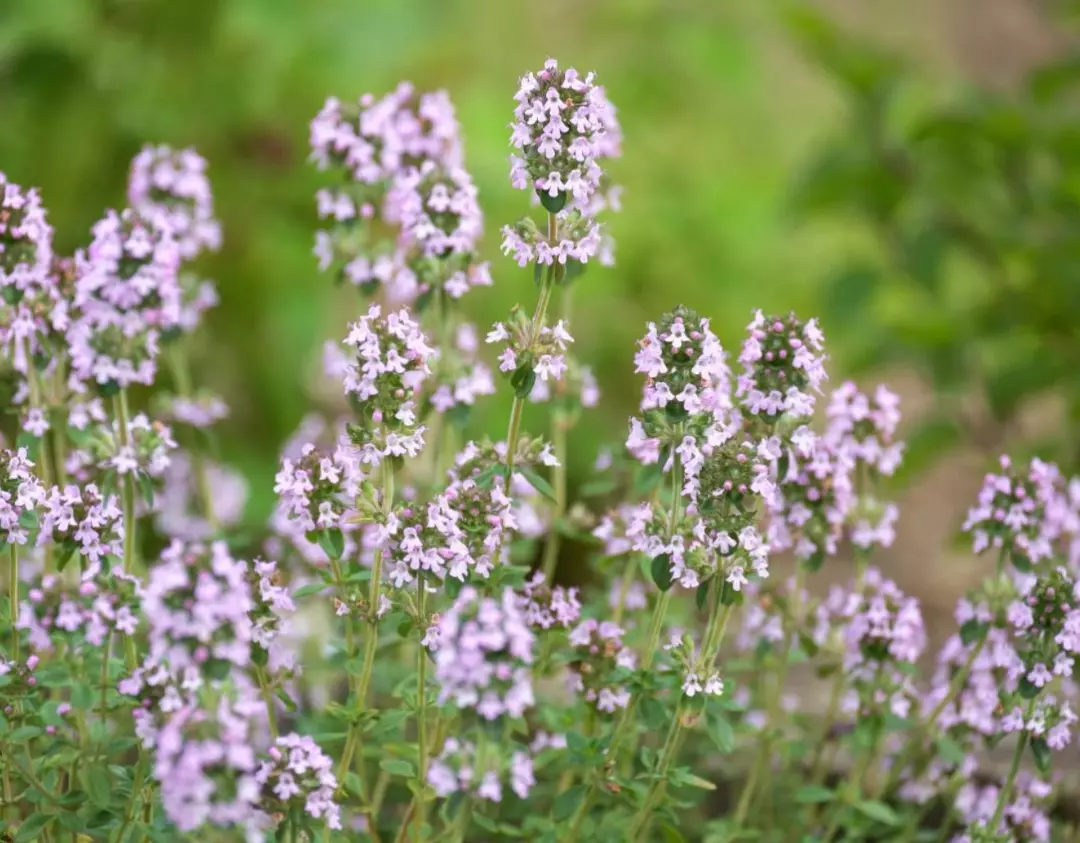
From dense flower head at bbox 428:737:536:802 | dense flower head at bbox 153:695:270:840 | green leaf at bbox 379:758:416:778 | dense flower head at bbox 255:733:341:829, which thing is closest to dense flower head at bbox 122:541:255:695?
dense flower head at bbox 153:695:270:840

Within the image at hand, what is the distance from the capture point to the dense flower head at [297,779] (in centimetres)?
190

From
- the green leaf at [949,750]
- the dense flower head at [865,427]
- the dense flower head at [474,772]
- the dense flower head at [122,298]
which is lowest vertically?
the dense flower head at [474,772]

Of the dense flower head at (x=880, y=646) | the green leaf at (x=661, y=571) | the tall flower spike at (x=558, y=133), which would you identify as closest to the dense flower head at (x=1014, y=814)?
the dense flower head at (x=880, y=646)

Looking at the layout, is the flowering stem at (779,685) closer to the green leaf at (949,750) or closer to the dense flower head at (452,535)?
the green leaf at (949,750)

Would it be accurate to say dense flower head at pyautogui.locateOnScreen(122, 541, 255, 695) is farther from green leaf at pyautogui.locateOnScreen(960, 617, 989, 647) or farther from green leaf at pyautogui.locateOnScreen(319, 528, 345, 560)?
green leaf at pyautogui.locateOnScreen(960, 617, 989, 647)

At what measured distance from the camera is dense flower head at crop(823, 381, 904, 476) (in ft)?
8.49

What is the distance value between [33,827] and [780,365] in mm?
1409

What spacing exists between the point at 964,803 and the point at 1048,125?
1888 millimetres

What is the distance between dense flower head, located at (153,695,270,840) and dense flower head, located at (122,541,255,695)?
0.05 metres

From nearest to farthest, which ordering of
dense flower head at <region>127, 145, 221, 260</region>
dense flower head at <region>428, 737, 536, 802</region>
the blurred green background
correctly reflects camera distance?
dense flower head at <region>428, 737, 536, 802</region>
dense flower head at <region>127, 145, 221, 260</region>
the blurred green background

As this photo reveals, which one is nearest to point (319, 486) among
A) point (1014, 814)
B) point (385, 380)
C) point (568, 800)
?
point (385, 380)

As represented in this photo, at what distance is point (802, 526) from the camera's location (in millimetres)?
2555

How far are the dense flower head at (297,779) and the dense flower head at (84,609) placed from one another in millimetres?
302

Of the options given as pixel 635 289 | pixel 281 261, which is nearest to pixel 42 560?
pixel 281 261
